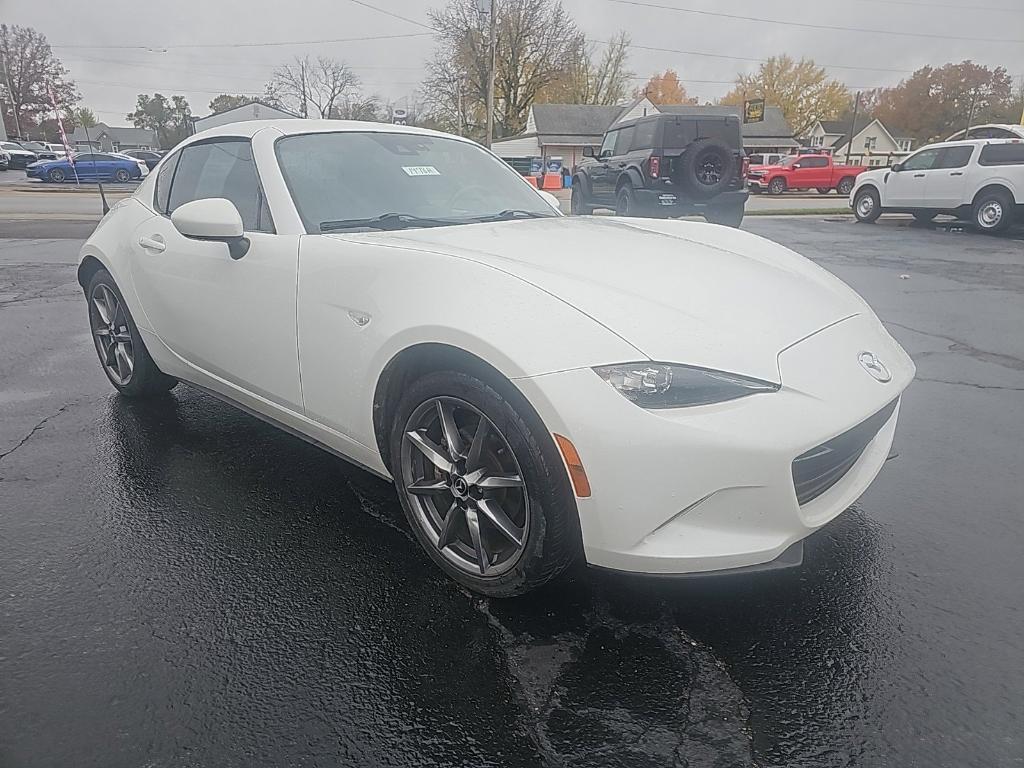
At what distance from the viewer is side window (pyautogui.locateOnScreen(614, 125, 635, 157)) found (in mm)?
14250

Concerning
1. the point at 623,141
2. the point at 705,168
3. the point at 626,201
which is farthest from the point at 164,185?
the point at 623,141

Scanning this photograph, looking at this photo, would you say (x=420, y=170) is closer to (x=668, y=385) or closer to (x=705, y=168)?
(x=668, y=385)

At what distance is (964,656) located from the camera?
208cm

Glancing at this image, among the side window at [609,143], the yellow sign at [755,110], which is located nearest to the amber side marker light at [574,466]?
the side window at [609,143]

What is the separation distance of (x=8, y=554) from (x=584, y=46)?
62.8 meters

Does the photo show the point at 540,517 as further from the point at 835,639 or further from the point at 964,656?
the point at 964,656

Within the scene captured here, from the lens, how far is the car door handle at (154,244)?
3447 mm

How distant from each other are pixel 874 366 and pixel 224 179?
289 centimetres

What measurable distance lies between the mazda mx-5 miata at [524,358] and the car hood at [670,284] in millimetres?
11

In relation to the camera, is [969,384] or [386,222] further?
[969,384]

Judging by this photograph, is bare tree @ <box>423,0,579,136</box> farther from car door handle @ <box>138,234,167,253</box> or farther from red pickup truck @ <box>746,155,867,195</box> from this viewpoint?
car door handle @ <box>138,234,167,253</box>

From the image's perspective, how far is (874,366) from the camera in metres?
2.34

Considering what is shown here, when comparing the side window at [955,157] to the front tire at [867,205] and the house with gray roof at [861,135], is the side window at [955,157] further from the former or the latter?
the house with gray roof at [861,135]

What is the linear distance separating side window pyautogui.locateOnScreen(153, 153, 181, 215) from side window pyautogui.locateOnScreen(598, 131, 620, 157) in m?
12.4
